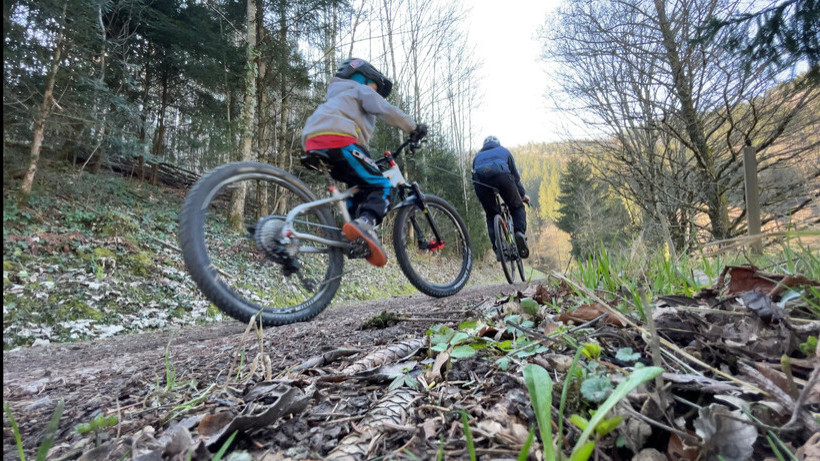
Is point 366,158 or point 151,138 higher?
point 151,138

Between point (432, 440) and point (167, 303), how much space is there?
5.74 metres

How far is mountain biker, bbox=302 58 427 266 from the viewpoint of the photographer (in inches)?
122

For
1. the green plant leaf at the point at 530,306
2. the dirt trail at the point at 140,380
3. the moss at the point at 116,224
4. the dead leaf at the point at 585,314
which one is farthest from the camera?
the moss at the point at 116,224

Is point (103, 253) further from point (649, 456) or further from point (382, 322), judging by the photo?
point (649, 456)

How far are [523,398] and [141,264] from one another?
661 cm

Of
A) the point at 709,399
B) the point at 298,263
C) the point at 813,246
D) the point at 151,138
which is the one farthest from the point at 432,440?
the point at 151,138

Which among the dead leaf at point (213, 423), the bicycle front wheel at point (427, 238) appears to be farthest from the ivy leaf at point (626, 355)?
the bicycle front wheel at point (427, 238)

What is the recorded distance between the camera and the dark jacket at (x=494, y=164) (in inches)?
234

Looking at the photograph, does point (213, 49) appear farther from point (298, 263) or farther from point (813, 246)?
point (813, 246)

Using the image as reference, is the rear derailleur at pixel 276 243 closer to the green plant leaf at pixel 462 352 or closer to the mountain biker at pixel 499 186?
the green plant leaf at pixel 462 352

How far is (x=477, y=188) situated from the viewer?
242 inches

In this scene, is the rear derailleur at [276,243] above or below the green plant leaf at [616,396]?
above

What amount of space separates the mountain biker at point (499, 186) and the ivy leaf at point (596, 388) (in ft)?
16.9

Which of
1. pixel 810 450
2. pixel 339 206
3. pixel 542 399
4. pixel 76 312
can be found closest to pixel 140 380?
pixel 542 399
